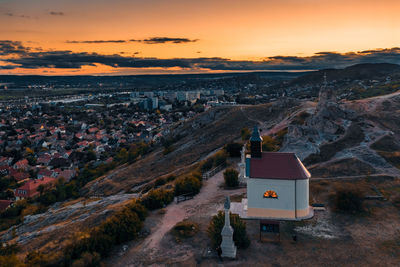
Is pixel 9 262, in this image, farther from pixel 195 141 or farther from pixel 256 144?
pixel 195 141

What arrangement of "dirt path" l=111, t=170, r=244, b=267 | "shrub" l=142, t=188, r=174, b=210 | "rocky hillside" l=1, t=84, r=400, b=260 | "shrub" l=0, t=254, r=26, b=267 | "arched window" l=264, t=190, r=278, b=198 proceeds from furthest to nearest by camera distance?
"rocky hillside" l=1, t=84, r=400, b=260
"shrub" l=142, t=188, r=174, b=210
"arched window" l=264, t=190, r=278, b=198
"dirt path" l=111, t=170, r=244, b=267
"shrub" l=0, t=254, r=26, b=267

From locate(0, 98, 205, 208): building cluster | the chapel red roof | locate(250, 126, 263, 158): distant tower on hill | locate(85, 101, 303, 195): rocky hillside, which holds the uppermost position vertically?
locate(250, 126, 263, 158): distant tower on hill

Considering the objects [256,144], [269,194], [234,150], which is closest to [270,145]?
[234,150]

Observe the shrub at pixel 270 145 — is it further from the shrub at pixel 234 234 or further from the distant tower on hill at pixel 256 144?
the shrub at pixel 234 234

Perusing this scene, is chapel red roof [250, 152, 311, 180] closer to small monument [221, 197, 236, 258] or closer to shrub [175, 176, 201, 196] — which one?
small monument [221, 197, 236, 258]

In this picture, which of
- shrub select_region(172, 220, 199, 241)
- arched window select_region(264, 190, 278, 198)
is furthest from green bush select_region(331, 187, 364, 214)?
shrub select_region(172, 220, 199, 241)

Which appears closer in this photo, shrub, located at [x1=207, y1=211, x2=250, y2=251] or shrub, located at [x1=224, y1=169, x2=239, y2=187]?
shrub, located at [x1=207, y1=211, x2=250, y2=251]
